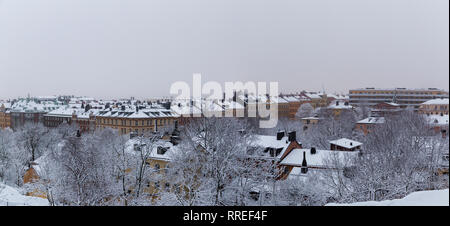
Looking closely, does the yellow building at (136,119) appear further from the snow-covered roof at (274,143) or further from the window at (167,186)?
the window at (167,186)

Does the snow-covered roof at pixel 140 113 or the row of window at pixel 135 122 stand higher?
the snow-covered roof at pixel 140 113

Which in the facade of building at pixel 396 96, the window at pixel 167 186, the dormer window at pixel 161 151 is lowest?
the window at pixel 167 186

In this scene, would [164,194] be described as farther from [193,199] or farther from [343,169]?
[343,169]

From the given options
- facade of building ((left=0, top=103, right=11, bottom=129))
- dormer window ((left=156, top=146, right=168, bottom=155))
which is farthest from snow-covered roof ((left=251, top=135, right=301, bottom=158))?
facade of building ((left=0, top=103, right=11, bottom=129))

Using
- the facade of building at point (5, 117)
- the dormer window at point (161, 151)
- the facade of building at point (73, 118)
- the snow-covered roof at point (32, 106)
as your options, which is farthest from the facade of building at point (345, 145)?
the facade of building at point (5, 117)

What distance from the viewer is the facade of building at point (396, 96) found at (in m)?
63.8

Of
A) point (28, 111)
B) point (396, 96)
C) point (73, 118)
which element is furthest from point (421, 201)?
point (396, 96)

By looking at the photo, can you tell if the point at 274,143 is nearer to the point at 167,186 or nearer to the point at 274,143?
the point at 274,143

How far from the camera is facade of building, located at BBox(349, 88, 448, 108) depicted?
63.8 meters

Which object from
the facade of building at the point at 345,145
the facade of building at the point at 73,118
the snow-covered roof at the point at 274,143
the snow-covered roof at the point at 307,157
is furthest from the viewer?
the facade of building at the point at 73,118

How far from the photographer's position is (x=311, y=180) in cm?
1611

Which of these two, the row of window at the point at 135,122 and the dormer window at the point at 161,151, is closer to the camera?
the dormer window at the point at 161,151

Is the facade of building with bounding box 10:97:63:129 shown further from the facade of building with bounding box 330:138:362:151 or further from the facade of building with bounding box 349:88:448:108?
the facade of building with bounding box 349:88:448:108
